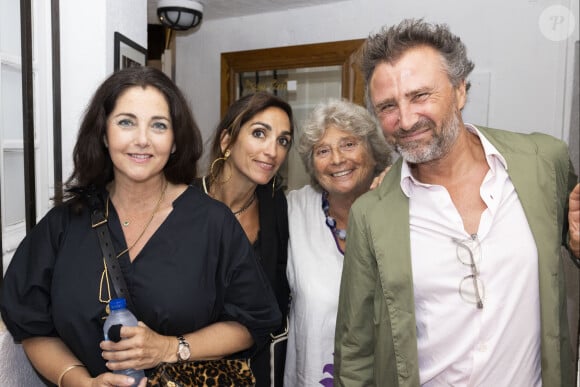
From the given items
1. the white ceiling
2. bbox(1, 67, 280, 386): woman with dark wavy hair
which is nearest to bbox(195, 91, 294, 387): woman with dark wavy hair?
bbox(1, 67, 280, 386): woman with dark wavy hair

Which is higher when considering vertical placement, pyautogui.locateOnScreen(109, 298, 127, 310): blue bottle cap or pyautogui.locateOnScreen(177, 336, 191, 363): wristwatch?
pyautogui.locateOnScreen(109, 298, 127, 310): blue bottle cap

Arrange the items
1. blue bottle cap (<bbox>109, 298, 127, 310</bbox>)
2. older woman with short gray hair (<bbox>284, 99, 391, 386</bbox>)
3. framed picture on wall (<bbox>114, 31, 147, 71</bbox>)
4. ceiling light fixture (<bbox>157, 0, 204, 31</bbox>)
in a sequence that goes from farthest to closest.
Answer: ceiling light fixture (<bbox>157, 0, 204, 31</bbox>) < framed picture on wall (<bbox>114, 31, 147, 71</bbox>) < older woman with short gray hair (<bbox>284, 99, 391, 386</bbox>) < blue bottle cap (<bbox>109, 298, 127, 310</bbox>)

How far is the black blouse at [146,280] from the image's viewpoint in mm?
1353

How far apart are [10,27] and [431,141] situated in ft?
4.69

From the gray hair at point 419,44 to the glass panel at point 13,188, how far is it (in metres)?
1.25

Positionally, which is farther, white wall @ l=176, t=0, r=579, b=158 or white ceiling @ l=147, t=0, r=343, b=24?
white ceiling @ l=147, t=0, r=343, b=24

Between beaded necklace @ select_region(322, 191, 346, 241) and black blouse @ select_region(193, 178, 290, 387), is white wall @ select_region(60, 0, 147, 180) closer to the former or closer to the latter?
black blouse @ select_region(193, 178, 290, 387)

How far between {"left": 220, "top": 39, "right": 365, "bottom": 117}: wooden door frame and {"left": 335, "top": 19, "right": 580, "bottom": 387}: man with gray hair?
237 centimetres

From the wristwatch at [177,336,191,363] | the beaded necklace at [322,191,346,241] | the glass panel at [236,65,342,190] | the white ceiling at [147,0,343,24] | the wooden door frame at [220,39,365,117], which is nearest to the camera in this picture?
the wristwatch at [177,336,191,363]

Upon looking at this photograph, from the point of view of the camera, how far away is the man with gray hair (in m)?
1.31

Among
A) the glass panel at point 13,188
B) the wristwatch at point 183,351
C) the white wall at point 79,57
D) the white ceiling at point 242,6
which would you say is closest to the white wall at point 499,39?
the white ceiling at point 242,6

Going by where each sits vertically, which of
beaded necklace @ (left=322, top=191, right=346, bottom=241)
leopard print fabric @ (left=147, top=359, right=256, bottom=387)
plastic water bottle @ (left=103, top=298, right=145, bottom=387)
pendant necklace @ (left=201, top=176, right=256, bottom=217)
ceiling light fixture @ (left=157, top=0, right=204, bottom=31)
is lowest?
leopard print fabric @ (left=147, top=359, right=256, bottom=387)

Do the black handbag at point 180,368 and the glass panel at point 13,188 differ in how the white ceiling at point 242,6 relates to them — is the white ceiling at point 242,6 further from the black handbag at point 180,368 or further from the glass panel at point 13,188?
the black handbag at point 180,368

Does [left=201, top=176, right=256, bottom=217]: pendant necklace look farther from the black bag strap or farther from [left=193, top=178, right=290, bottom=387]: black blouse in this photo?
the black bag strap
